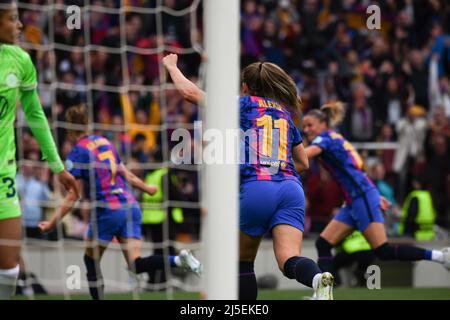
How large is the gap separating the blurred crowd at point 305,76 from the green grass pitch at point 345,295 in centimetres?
173

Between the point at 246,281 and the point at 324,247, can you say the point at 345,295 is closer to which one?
the point at 324,247

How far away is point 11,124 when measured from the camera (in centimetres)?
659

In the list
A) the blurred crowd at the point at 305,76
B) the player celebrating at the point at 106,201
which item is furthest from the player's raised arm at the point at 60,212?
the blurred crowd at the point at 305,76

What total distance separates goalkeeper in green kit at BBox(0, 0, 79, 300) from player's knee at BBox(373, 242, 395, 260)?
4274mm

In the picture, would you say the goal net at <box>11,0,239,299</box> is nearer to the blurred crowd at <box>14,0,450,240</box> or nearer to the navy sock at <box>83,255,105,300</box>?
the blurred crowd at <box>14,0,450,240</box>

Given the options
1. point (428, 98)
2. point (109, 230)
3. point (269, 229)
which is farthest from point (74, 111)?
point (428, 98)

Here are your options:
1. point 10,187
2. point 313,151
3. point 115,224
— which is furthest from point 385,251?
point 10,187

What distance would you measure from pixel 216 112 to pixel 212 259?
2.45 ft

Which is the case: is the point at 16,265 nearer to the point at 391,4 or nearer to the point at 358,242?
the point at 358,242

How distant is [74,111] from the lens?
367 inches

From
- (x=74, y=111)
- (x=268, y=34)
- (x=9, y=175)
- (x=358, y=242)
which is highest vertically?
(x=268, y=34)

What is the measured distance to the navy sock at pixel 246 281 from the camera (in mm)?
6738

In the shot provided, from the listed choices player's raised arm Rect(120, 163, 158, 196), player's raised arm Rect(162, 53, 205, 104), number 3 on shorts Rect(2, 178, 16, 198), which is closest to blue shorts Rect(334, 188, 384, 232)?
player's raised arm Rect(120, 163, 158, 196)

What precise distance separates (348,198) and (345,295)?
1451 millimetres
